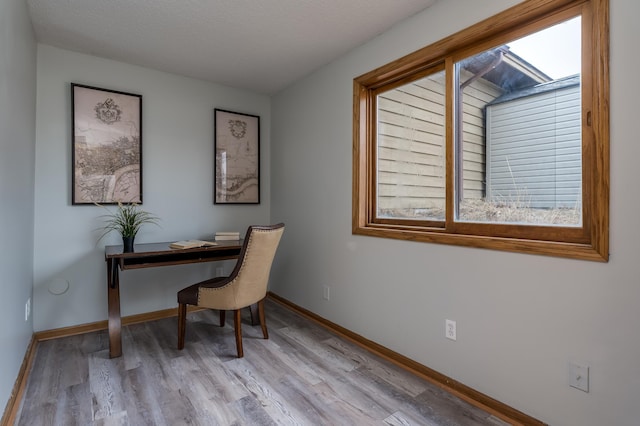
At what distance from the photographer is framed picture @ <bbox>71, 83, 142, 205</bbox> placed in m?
2.73

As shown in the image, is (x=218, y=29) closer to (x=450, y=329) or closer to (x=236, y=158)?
(x=236, y=158)

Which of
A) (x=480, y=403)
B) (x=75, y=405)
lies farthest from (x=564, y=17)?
(x=75, y=405)

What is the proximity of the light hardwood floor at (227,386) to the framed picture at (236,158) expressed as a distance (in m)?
1.49

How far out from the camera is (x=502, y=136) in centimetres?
188

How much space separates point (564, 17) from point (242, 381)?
8.50 feet

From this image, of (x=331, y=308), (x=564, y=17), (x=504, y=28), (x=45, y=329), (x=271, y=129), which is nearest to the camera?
(x=564, y=17)

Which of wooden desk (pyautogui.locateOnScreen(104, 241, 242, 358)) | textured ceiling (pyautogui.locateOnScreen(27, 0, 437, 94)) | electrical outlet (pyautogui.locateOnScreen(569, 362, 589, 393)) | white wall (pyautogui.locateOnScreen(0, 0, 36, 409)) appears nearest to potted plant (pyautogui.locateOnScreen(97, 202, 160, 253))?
wooden desk (pyautogui.locateOnScreen(104, 241, 242, 358))

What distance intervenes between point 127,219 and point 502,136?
2.81m

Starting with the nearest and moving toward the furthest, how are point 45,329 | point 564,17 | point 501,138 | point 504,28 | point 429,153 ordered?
point 564,17 → point 504,28 → point 501,138 → point 429,153 → point 45,329

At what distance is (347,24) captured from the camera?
2.29 meters

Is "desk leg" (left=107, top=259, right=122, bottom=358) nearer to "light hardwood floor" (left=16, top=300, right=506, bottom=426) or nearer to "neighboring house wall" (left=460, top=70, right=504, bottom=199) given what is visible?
"light hardwood floor" (left=16, top=300, right=506, bottom=426)

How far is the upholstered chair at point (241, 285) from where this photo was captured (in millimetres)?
2289

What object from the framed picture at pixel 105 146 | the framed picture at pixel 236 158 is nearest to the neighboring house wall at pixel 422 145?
the framed picture at pixel 236 158

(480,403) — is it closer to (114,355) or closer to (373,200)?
(373,200)
